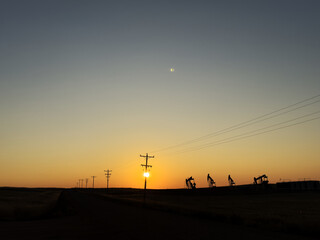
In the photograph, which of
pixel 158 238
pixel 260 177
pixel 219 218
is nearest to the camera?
pixel 158 238

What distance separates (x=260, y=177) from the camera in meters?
121

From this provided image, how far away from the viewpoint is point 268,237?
54.9 feet

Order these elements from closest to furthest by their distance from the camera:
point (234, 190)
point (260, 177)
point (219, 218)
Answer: point (219, 218), point (234, 190), point (260, 177)

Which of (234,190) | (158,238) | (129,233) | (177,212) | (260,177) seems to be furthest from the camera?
(260,177)

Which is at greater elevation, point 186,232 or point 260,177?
point 260,177

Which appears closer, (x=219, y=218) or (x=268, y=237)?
(x=268, y=237)

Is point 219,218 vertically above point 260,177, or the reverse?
point 260,177

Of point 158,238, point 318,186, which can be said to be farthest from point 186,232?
point 318,186

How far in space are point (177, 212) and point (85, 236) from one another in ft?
61.6

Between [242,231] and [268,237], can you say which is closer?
[268,237]

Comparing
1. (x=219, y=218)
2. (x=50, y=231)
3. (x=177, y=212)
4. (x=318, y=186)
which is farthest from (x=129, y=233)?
(x=318, y=186)

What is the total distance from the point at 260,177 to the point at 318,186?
842 inches

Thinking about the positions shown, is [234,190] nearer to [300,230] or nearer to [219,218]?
[219,218]

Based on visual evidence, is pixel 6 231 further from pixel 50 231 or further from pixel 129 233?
pixel 129 233
